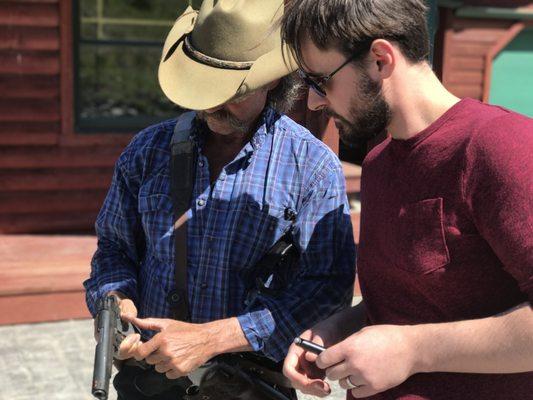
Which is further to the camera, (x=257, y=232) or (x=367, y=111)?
(x=257, y=232)

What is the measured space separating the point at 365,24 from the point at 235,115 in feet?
2.21

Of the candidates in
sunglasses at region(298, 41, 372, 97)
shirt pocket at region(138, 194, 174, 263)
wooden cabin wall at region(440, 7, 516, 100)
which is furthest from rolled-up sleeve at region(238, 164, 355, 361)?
wooden cabin wall at region(440, 7, 516, 100)

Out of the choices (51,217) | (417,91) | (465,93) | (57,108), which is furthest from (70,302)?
(465,93)

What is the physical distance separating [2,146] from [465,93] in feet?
15.3

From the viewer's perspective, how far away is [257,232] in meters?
2.03

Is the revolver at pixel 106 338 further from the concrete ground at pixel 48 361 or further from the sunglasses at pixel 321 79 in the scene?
the concrete ground at pixel 48 361

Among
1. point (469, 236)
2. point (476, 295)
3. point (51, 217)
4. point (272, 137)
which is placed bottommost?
point (51, 217)

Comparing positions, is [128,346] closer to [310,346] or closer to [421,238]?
[310,346]

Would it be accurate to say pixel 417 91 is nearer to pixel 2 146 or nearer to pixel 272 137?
pixel 272 137

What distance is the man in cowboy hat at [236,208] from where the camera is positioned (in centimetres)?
199

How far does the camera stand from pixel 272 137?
2.11m

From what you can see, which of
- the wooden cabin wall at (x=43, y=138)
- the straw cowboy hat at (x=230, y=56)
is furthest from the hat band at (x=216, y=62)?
the wooden cabin wall at (x=43, y=138)

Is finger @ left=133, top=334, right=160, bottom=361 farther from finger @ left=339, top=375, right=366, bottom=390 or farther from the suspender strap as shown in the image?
finger @ left=339, top=375, right=366, bottom=390

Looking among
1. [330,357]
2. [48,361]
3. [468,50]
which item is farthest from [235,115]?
[468,50]
